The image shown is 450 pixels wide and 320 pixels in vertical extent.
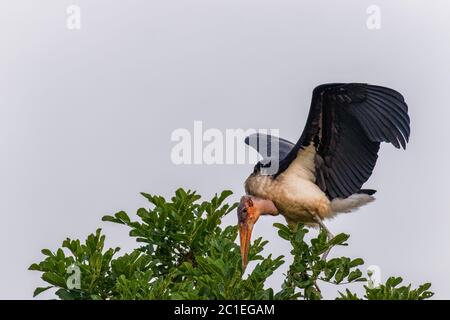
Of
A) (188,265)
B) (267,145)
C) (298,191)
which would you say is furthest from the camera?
(267,145)

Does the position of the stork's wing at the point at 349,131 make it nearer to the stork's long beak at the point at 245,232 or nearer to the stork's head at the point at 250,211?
the stork's head at the point at 250,211

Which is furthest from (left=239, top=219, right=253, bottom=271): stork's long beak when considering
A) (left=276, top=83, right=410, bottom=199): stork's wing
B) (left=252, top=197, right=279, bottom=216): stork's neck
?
(left=276, top=83, right=410, bottom=199): stork's wing

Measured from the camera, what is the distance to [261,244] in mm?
11031

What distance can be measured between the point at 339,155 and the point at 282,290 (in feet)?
9.72

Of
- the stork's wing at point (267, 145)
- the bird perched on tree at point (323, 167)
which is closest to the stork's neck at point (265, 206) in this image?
the bird perched on tree at point (323, 167)

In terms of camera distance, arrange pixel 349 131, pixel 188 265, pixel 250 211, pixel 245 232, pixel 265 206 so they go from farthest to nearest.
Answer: pixel 265 206
pixel 250 211
pixel 349 131
pixel 245 232
pixel 188 265

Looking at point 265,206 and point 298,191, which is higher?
point 298,191

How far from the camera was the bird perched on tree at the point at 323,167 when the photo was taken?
12211 mm

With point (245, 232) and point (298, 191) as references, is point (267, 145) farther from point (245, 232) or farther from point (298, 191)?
point (245, 232)

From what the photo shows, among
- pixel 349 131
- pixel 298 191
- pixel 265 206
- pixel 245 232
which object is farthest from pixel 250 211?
pixel 349 131

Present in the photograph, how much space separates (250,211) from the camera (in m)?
12.6

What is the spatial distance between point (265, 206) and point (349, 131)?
1.19m

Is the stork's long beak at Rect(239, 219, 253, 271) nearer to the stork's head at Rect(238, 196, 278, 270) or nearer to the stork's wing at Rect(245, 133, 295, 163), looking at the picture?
the stork's head at Rect(238, 196, 278, 270)
